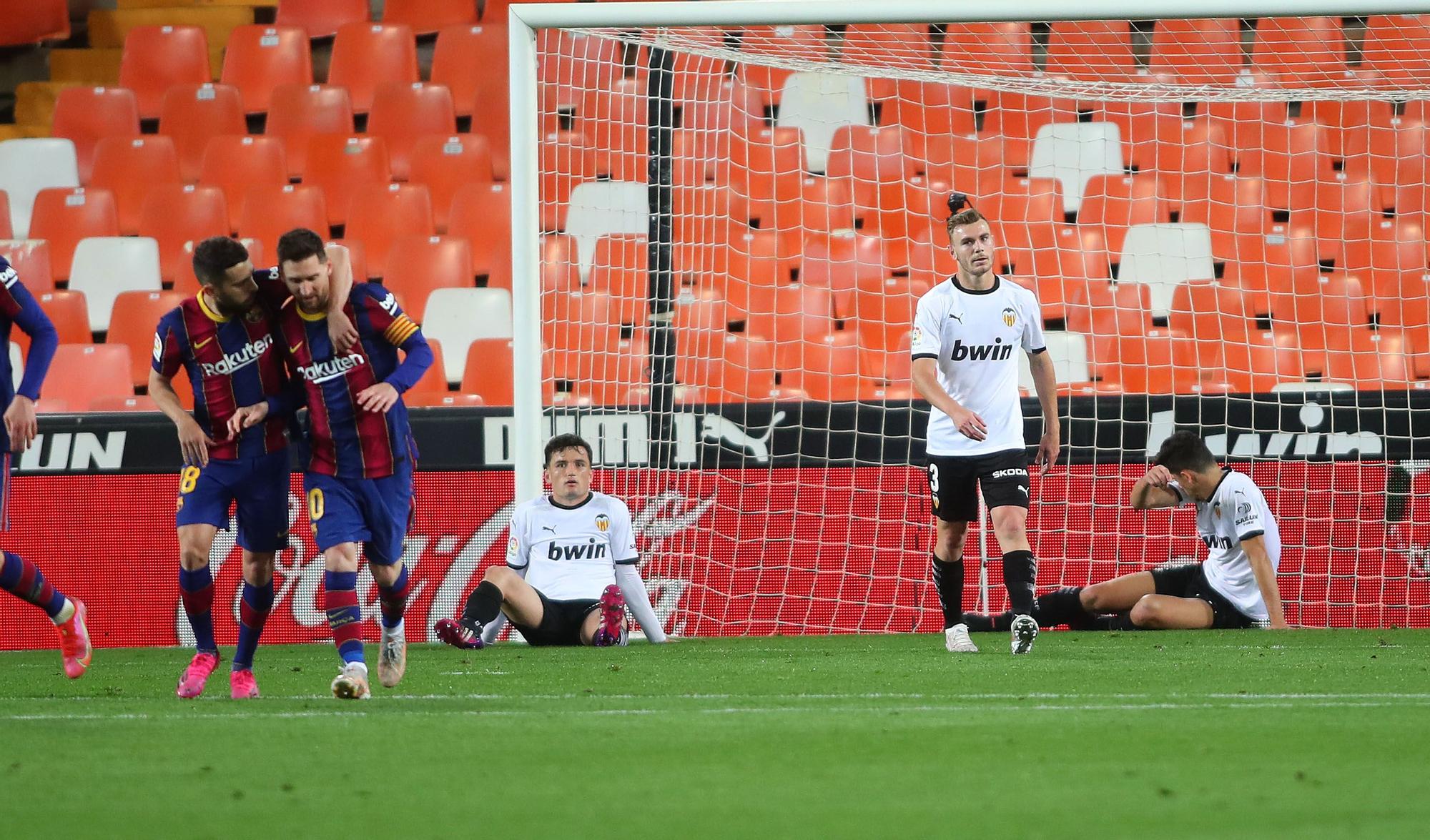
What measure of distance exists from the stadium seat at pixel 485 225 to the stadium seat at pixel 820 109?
1839mm

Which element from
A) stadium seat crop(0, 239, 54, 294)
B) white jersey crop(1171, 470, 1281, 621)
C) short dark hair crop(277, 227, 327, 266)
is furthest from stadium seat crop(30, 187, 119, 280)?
white jersey crop(1171, 470, 1281, 621)

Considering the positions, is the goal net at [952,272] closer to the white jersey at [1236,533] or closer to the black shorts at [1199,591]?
the black shorts at [1199,591]

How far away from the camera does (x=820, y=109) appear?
34.3 feet

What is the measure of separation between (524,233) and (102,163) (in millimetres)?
4921

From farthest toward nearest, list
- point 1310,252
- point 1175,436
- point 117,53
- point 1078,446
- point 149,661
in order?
point 117,53 → point 1310,252 → point 1078,446 → point 1175,436 → point 149,661

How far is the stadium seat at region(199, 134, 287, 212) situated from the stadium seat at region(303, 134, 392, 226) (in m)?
0.21

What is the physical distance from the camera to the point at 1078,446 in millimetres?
8133

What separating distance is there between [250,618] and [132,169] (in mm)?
6814

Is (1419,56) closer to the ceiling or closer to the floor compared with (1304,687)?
closer to the ceiling

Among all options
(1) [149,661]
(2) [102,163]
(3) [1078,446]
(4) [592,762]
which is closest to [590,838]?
(4) [592,762]

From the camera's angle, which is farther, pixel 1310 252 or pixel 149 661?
pixel 1310 252

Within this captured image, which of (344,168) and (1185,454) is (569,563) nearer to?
(1185,454)

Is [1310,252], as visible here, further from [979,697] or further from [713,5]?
[979,697]

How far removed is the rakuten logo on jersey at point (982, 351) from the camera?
633cm
